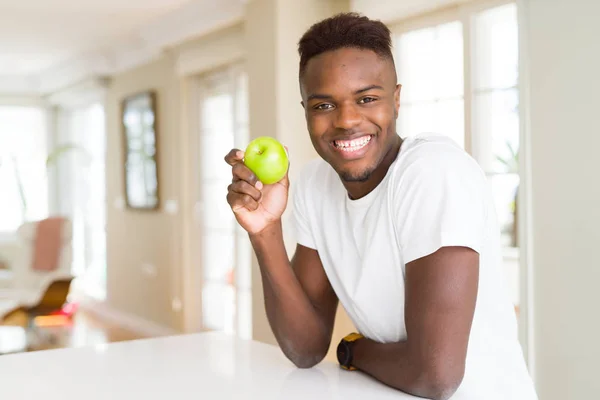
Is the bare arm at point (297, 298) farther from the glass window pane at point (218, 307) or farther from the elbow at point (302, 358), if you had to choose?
the glass window pane at point (218, 307)

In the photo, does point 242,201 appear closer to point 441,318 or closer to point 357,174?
point 357,174

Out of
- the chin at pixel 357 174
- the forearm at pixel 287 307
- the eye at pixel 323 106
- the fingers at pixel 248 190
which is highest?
the eye at pixel 323 106

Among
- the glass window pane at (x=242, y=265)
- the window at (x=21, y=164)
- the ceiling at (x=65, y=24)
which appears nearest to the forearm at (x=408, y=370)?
the glass window pane at (x=242, y=265)

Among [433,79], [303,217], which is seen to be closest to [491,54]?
[433,79]

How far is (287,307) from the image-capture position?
1.41 m

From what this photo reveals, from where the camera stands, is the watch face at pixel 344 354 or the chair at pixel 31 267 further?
the chair at pixel 31 267

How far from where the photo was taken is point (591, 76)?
9.16ft

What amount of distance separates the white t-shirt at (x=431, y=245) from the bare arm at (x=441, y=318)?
0.03m

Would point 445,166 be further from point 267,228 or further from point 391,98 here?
point 267,228

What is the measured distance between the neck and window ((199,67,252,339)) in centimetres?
375

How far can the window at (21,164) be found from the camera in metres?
8.78

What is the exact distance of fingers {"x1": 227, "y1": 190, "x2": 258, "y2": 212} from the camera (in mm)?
1278

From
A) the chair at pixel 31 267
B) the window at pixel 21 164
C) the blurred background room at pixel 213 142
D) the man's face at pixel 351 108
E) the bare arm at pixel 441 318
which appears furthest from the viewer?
the window at pixel 21 164

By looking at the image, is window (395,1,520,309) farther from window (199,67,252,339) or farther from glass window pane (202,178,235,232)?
glass window pane (202,178,235,232)
